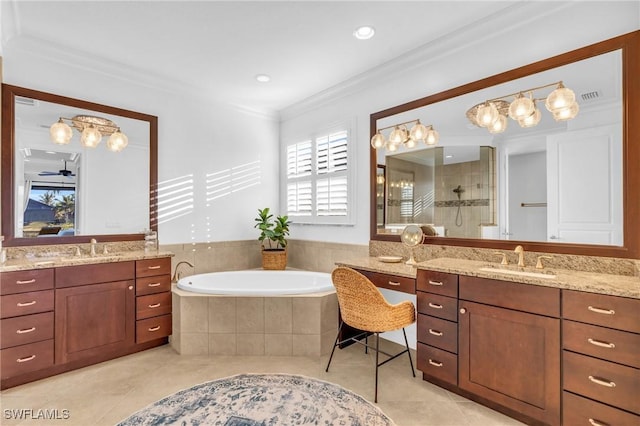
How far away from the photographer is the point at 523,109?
2314 mm

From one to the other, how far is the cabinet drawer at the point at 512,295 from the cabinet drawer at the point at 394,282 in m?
0.41

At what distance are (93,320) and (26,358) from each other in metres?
0.46

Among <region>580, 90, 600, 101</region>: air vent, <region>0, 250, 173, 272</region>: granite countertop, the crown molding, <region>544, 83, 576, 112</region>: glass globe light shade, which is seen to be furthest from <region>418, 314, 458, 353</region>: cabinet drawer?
<region>0, 250, 173, 272</region>: granite countertop

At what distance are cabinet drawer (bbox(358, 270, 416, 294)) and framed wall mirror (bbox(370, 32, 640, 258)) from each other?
584mm

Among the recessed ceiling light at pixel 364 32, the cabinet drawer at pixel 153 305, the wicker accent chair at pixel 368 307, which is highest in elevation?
the recessed ceiling light at pixel 364 32

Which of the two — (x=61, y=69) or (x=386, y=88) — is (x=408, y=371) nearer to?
(x=386, y=88)

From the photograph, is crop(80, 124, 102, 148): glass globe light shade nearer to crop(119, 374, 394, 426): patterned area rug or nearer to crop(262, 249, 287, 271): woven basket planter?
crop(262, 249, 287, 271): woven basket planter

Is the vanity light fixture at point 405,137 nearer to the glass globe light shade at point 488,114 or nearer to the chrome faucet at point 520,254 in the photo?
the glass globe light shade at point 488,114

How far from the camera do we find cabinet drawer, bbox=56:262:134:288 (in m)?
2.61

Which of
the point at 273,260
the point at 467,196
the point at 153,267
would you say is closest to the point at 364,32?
the point at 467,196

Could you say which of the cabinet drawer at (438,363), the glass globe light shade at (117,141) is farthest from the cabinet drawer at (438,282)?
the glass globe light shade at (117,141)

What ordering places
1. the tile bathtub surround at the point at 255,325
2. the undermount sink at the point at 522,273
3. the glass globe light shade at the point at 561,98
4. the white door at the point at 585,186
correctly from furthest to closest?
the tile bathtub surround at the point at 255,325 → the glass globe light shade at the point at 561,98 → the white door at the point at 585,186 → the undermount sink at the point at 522,273

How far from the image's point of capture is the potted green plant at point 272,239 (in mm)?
4102

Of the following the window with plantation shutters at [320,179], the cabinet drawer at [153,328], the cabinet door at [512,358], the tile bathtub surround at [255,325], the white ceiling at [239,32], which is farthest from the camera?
the window with plantation shutters at [320,179]
